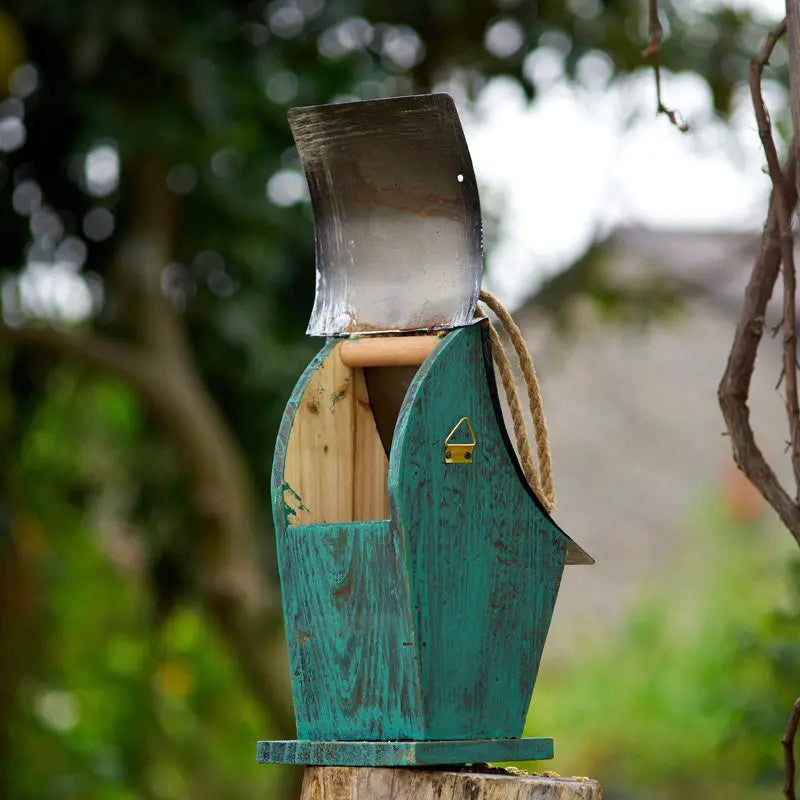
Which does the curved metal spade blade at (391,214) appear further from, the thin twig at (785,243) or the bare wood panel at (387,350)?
the thin twig at (785,243)

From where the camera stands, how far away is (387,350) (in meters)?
1.99

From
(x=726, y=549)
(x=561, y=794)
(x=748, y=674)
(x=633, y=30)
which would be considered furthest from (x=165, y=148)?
(x=726, y=549)

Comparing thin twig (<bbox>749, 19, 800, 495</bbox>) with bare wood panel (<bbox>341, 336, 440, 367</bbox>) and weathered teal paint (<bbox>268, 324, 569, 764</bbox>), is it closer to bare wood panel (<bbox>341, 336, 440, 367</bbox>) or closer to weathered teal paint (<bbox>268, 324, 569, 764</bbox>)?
weathered teal paint (<bbox>268, 324, 569, 764</bbox>)

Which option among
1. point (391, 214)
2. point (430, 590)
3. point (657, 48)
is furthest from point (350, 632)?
point (657, 48)

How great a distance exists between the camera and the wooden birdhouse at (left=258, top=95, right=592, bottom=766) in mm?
1817

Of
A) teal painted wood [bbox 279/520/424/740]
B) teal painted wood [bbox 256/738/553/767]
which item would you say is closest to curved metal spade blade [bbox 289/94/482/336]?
teal painted wood [bbox 279/520/424/740]

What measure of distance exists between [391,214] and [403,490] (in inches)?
17.6

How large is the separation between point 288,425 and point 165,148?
124 inches

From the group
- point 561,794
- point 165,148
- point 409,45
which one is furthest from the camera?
point 409,45

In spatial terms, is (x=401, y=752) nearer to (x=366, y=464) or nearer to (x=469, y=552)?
(x=469, y=552)

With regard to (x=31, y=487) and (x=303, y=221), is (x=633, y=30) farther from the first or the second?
(x=31, y=487)

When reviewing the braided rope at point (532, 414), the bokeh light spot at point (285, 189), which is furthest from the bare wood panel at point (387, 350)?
the bokeh light spot at point (285, 189)

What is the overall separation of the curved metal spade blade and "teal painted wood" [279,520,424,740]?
1.05 ft

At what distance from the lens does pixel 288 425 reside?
1950mm
